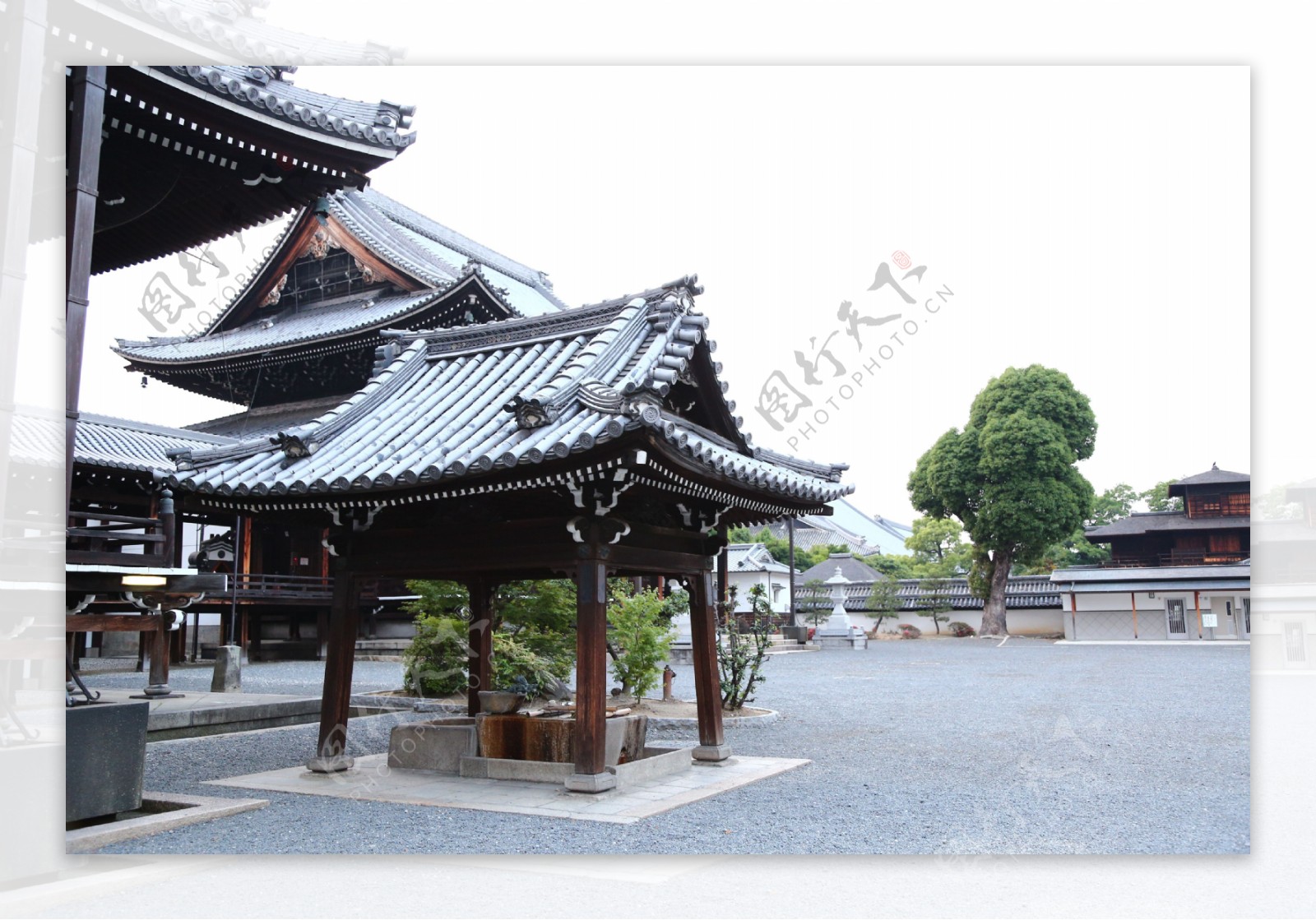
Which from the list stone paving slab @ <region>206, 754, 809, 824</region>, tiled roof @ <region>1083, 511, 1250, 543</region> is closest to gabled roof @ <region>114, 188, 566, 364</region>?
stone paving slab @ <region>206, 754, 809, 824</region>

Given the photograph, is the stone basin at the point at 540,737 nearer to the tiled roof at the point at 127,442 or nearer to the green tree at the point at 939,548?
the tiled roof at the point at 127,442

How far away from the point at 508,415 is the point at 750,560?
106 ft

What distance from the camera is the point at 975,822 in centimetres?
652

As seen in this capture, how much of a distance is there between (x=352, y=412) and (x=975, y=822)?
647 cm

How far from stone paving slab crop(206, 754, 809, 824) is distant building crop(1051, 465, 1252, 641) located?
77.7ft

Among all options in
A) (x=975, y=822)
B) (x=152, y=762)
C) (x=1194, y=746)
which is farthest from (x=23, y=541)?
(x=1194, y=746)

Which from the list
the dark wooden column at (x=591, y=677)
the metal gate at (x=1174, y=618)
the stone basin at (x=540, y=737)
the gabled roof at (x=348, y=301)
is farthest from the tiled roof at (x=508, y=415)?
the metal gate at (x=1174, y=618)

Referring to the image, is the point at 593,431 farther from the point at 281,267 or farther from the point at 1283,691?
the point at 281,267

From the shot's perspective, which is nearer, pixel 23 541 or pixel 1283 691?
pixel 23 541

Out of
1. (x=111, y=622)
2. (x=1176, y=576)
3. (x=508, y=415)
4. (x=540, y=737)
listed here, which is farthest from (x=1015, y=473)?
(x=111, y=622)

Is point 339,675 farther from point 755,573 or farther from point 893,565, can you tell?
point 893,565

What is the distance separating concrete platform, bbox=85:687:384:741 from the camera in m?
10.8

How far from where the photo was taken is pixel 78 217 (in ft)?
17.7

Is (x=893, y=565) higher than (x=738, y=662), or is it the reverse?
(x=738, y=662)
